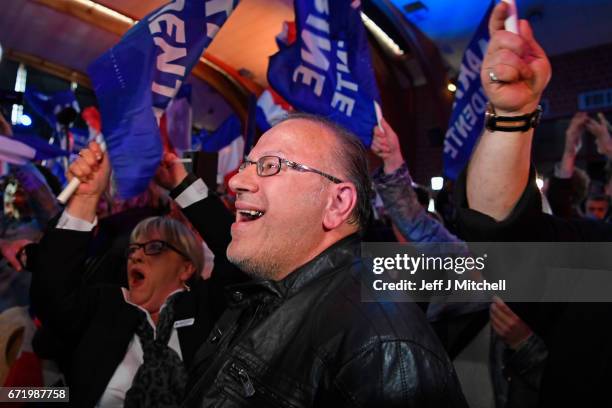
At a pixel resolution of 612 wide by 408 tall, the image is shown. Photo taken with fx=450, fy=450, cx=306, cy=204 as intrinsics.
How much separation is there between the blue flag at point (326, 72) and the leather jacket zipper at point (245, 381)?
1881 millimetres

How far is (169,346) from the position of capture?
2.09 meters

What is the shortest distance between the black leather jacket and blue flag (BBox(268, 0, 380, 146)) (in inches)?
68.5

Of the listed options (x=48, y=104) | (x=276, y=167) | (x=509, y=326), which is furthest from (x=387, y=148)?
(x=48, y=104)

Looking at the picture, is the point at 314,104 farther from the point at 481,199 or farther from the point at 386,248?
the point at 481,199

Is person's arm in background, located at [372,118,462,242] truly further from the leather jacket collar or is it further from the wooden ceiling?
the wooden ceiling

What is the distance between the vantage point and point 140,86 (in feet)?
6.70

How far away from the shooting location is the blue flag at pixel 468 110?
3.04 metres

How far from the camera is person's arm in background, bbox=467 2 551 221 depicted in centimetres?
97

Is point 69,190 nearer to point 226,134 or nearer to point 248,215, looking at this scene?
point 248,215

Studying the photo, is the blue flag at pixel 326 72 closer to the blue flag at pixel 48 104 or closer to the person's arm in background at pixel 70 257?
the person's arm in background at pixel 70 257

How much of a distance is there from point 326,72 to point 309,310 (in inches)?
79.1

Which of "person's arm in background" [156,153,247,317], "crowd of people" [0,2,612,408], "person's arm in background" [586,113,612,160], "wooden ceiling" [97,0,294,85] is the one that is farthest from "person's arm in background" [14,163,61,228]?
"wooden ceiling" [97,0,294,85]

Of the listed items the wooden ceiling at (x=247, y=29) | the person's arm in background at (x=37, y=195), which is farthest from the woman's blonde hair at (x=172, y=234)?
the wooden ceiling at (x=247, y=29)

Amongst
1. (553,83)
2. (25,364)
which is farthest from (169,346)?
(553,83)
